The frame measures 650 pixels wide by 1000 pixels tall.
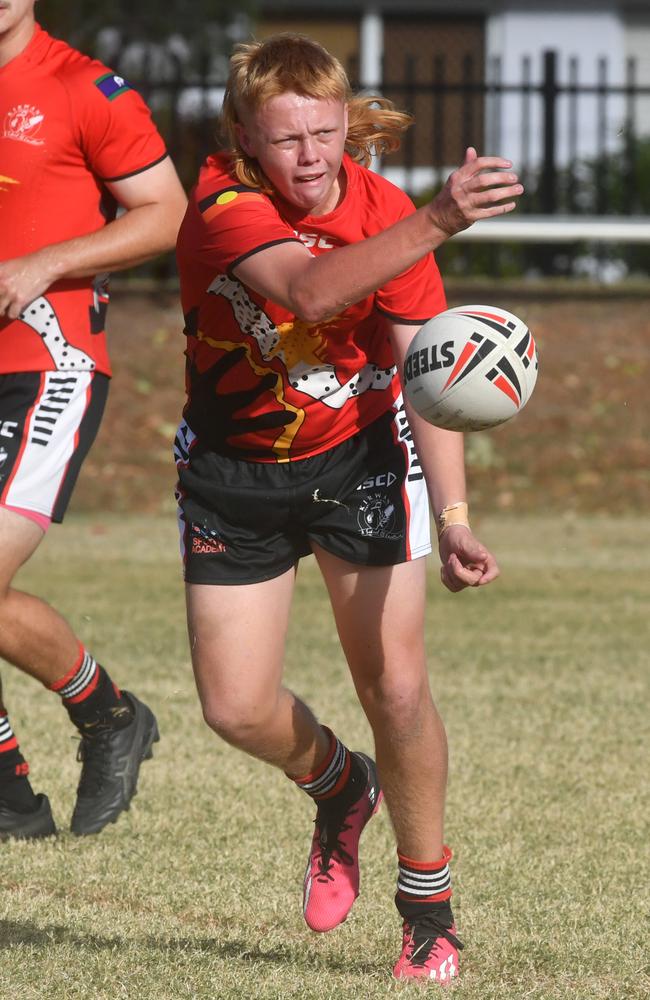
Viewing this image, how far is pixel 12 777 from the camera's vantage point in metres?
5.19

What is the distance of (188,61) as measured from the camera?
20.1 meters

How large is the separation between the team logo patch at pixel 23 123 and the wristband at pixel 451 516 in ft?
6.84

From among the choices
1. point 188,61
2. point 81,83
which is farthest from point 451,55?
point 81,83

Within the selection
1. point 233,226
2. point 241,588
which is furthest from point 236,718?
point 233,226

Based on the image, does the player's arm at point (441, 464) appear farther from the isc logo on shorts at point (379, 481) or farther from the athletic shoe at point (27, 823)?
the athletic shoe at point (27, 823)

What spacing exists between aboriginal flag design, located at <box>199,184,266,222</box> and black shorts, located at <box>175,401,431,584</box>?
68 centimetres

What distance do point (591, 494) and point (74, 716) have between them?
8.43 meters

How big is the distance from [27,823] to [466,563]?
2096 mm

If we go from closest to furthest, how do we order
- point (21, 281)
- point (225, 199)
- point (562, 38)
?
point (225, 199), point (21, 281), point (562, 38)

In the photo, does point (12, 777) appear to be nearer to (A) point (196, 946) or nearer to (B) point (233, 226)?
(A) point (196, 946)

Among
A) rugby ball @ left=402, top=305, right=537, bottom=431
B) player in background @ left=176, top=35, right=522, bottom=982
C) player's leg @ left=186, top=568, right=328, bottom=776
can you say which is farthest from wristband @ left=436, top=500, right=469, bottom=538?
player's leg @ left=186, top=568, right=328, bottom=776

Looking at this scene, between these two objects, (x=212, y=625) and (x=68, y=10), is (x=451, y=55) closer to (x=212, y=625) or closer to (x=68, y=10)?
(x=68, y=10)

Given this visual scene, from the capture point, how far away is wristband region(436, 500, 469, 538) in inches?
155

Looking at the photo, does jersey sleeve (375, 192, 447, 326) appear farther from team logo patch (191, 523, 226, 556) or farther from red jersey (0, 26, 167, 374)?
red jersey (0, 26, 167, 374)
